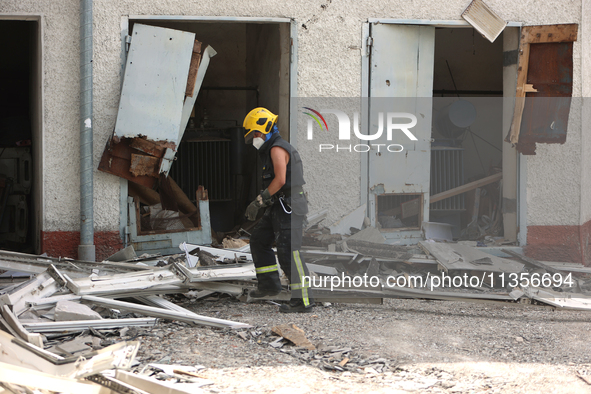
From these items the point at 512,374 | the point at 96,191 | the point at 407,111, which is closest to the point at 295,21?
the point at 407,111

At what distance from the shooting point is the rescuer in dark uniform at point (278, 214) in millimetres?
4676

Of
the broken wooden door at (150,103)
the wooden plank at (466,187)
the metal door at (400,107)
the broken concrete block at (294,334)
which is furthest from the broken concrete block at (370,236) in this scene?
the broken concrete block at (294,334)

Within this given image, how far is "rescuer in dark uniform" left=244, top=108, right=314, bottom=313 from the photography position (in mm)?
4676

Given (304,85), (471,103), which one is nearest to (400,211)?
(304,85)

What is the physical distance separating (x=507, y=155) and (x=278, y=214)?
369 cm

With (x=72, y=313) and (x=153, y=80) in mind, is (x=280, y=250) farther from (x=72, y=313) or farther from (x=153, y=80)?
(x=153, y=80)

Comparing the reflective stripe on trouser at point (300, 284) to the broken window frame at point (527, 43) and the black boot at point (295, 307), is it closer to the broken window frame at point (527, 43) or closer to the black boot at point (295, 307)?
the black boot at point (295, 307)

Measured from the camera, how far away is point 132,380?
2.84 m

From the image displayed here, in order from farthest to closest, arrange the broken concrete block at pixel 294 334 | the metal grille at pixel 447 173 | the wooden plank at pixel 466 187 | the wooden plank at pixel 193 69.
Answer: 1. the metal grille at pixel 447 173
2. the wooden plank at pixel 466 187
3. the wooden plank at pixel 193 69
4. the broken concrete block at pixel 294 334

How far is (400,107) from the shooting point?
22.2ft

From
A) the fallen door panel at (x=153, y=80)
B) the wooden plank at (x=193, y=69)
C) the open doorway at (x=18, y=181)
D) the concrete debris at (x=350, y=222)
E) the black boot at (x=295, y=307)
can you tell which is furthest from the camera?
the open doorway at (x=18, y=181)

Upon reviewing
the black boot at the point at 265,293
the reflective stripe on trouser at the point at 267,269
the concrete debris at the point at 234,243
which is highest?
the reflective stripe on trouser at the point at 267,269

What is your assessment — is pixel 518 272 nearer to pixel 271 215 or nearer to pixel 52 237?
pixel 271 215

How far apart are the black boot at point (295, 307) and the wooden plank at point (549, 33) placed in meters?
4.14
